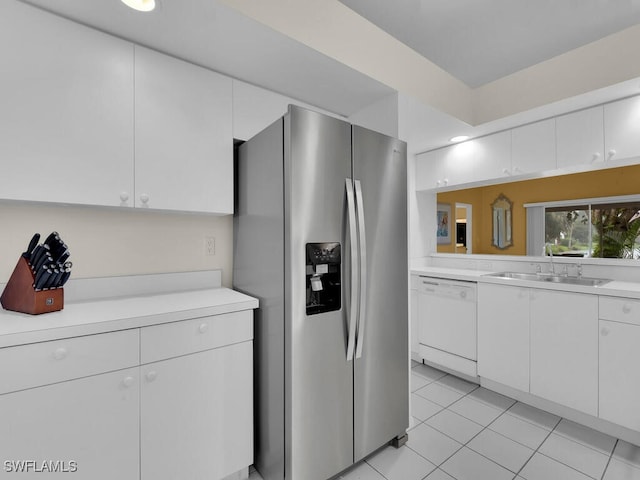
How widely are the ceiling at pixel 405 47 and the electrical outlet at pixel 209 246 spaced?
1.07 meters

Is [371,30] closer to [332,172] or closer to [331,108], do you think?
[331,108]

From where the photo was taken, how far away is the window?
2656 millimetres

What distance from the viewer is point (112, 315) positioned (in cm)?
130

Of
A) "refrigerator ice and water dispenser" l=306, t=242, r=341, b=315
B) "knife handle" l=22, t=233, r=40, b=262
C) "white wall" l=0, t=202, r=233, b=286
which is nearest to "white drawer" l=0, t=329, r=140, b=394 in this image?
"knife handle" l=22, t=233, r=40, b=262

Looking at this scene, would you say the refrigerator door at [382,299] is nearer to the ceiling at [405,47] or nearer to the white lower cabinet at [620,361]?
the ceiling at [405,47]

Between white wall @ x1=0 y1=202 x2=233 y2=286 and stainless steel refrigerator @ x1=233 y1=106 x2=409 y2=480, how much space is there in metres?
0.36

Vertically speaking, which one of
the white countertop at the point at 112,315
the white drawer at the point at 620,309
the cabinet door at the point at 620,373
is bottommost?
the cabinet door at the point at 620,373

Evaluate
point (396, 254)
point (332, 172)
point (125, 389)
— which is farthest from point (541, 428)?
point (125, 389)

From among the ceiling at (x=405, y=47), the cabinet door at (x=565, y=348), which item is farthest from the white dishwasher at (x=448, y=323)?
the ceiling at (x=405, y=47)

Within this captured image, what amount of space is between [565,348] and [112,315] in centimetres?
282

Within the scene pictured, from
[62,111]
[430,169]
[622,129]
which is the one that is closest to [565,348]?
[622,129]

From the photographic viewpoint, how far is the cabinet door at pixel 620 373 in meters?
→ 1.85

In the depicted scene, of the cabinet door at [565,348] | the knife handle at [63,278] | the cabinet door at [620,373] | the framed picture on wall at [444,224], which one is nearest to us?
the knife handle at [63,278]

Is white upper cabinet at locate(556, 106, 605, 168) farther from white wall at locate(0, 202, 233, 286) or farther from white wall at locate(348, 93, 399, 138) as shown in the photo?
white wall at locate(0, 202, 233, 286)
